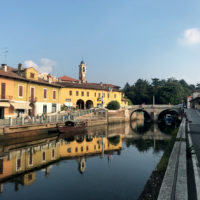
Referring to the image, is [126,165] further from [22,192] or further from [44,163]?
[22,192]

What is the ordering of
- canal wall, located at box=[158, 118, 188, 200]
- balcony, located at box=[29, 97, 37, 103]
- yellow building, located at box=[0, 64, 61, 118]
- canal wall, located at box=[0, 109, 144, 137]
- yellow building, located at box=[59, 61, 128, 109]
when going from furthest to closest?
yellow building, located at box=[59, 61, 128, 109], balcony, located at box=[29, 97, 37, 103], yellow building, located at box=[0, 64, 61, 118], canal wall, located at box=[0, 109, 144, 137], canal wall, located at box=[158, 118, 188, 200]

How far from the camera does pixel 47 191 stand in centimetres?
1041

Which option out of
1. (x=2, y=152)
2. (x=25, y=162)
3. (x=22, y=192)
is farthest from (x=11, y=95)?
(x=22, y=192)

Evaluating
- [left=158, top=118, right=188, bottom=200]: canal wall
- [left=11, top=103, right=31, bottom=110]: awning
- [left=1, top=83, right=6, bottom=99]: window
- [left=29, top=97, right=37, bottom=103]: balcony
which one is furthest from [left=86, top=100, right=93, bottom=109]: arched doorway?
[left=158, top=118, right=188, bottom=200]: canal wall

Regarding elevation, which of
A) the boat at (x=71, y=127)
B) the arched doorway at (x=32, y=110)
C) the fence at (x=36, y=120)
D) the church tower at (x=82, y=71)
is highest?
the church tower at (x=82, y=71)

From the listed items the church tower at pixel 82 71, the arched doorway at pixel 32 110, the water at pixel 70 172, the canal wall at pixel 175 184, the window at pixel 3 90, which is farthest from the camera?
the church tower at pixel 82 71

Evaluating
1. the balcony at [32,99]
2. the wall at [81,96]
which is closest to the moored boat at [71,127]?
the balcony at [32,99]

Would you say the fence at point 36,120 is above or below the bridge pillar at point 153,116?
above

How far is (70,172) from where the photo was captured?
13.6m

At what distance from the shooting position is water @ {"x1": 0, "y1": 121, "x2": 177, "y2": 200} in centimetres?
1020

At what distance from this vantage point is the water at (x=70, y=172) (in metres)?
10.2

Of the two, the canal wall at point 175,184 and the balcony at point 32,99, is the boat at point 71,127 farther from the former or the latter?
the canal wall at point 175,184

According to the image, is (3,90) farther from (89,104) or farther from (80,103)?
(89,104)

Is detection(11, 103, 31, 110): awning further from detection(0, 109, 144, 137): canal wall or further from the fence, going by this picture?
detection(0, 109, 144, 137): canal wall
